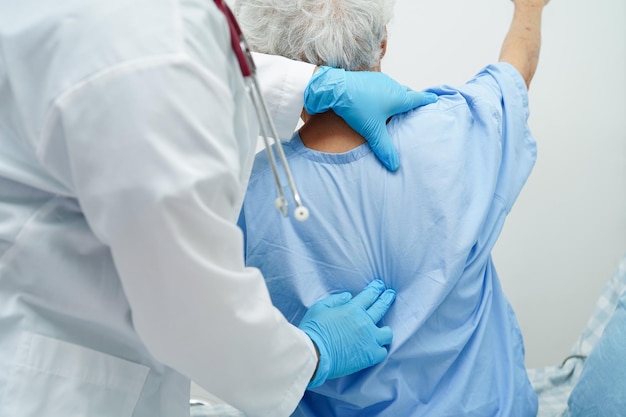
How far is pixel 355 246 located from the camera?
1.21m

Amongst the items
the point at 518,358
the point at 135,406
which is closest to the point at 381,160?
the point at 518,358

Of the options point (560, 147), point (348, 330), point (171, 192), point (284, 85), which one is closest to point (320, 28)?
point (284, 85)

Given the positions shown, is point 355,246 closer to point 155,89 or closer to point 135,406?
point 135,406

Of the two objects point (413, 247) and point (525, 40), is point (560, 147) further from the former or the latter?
point (413, 247)

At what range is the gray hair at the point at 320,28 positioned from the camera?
1.21 meters

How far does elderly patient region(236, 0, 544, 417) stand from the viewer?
120cm

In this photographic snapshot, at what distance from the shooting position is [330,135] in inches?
48.9

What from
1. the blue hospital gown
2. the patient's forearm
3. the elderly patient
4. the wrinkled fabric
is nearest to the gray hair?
the elderly patient

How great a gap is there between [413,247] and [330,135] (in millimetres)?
235

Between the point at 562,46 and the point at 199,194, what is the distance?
64.5 inches

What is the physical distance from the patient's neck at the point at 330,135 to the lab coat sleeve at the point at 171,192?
0.44m

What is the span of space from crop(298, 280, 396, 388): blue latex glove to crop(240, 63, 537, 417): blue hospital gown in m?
0.03

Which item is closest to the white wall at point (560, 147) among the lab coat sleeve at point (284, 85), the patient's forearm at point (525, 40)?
the patient's forearm at point (525, 40)

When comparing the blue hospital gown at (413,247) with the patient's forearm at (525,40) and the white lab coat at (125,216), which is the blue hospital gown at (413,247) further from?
the white lab coat at (125,216)
